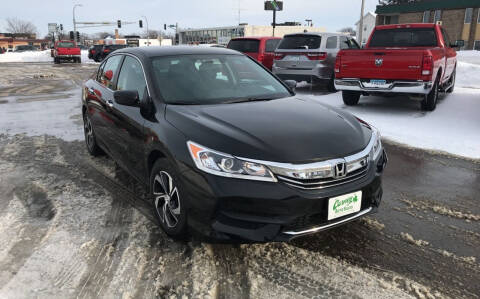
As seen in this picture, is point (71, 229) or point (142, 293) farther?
point (71, 229)

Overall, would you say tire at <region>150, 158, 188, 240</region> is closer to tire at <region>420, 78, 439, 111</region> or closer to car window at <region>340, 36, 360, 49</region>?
tire at <region>420, 78, 439, 111</region>

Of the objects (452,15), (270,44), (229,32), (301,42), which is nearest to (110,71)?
(301,42)

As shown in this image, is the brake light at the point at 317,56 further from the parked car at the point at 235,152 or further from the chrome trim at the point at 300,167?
the chrome trim at the point at 300,167

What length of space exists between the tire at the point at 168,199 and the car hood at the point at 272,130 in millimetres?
354

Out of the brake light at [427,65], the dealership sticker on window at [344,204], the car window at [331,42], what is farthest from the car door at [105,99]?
the car window at [331,42]

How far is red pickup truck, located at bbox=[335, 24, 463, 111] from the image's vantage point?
777cm

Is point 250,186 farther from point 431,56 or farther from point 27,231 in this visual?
point 431,56

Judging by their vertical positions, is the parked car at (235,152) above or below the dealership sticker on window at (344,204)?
above

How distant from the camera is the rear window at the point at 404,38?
366 inches

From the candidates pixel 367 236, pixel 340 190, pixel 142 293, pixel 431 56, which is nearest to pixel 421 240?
pixel 367 236

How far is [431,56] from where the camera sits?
7637 mm

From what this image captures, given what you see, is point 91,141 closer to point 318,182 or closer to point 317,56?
point 318,182

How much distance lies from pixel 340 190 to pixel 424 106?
22.9 ft

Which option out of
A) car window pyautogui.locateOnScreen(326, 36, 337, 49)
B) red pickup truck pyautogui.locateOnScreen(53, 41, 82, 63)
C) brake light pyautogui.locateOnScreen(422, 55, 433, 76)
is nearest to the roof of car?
brake light pyautogui.locateOnScreen(422, 55, 433, 76)
